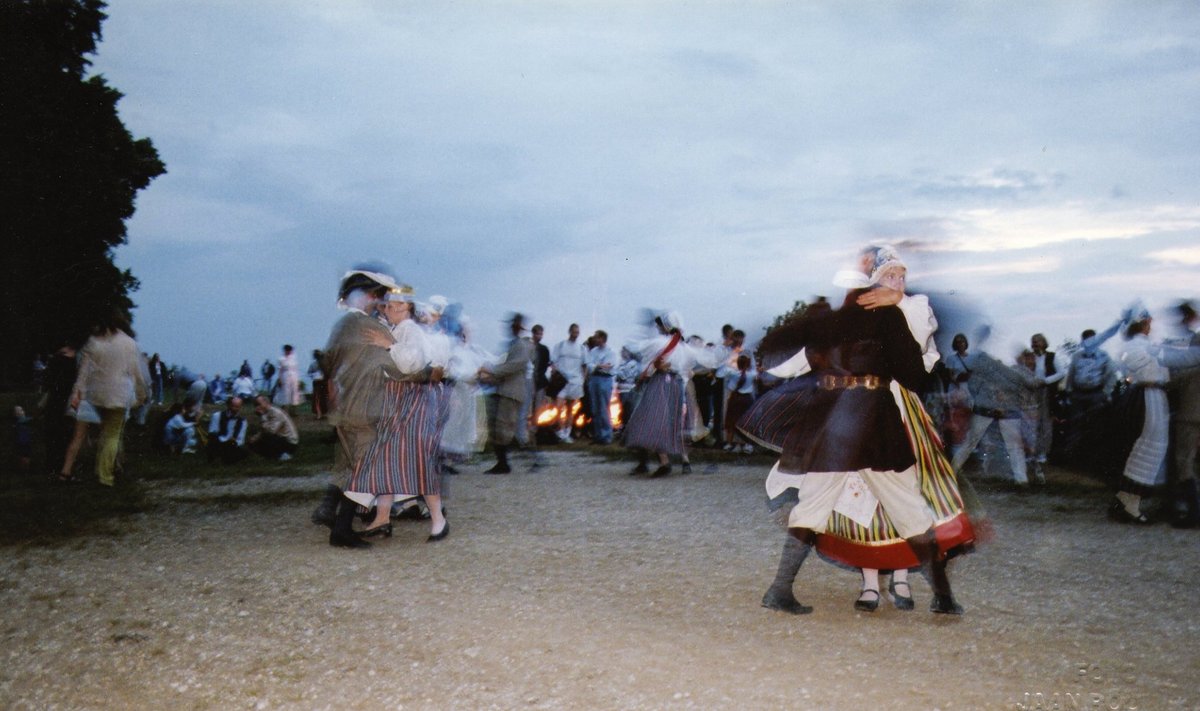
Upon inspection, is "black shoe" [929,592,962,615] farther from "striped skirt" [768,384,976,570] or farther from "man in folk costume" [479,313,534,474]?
"man in folk costume" [479,313,534,474]

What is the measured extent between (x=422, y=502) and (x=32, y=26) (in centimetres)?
2765

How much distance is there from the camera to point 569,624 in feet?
16.5

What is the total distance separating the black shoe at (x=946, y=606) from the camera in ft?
17.0

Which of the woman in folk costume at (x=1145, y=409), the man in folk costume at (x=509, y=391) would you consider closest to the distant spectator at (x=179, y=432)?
the man in folk costume at (x=509, y=391)

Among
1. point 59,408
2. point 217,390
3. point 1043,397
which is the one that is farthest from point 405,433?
point 217,390

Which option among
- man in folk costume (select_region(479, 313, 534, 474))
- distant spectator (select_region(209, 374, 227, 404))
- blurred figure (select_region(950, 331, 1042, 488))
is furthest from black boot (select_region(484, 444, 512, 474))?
distant spectator (select_region(209, 374, 227, 404))

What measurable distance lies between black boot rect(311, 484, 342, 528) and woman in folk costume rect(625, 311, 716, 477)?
14.4ft

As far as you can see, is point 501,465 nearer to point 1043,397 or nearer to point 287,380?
point 1043,397

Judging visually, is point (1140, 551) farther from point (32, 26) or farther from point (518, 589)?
point (32, 26)

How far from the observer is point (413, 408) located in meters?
7.43

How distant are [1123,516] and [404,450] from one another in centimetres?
600

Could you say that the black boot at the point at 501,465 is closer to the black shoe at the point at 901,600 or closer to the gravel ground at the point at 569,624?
the gravel ground at the point at 569,624

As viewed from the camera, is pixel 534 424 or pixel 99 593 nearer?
pixel 99 593

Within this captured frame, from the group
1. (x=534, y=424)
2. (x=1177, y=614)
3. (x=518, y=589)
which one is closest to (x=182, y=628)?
(x=518, y=589)
